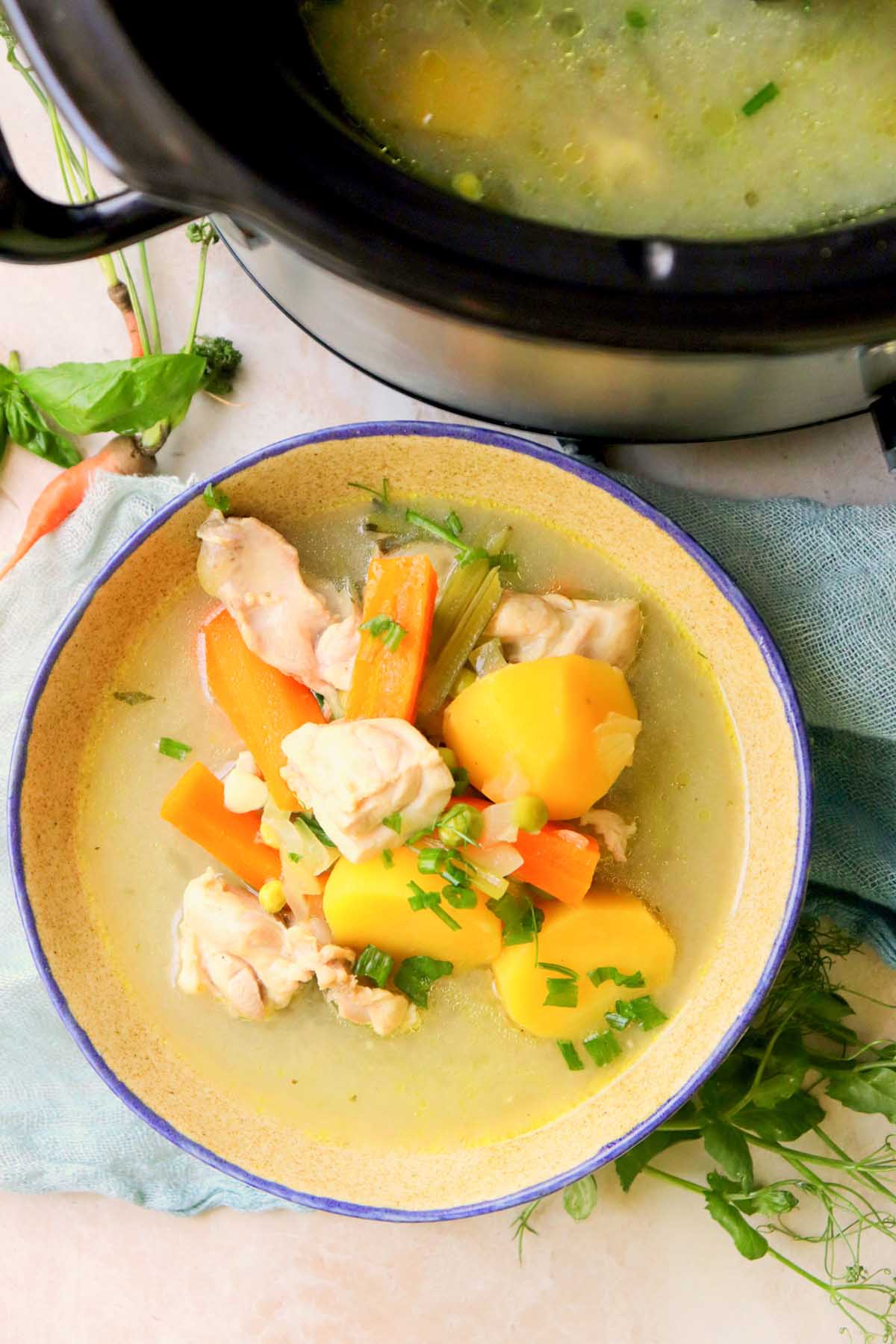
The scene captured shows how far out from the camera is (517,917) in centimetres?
135

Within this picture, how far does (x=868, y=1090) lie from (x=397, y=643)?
807mm

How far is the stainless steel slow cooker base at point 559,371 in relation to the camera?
86 centimetres

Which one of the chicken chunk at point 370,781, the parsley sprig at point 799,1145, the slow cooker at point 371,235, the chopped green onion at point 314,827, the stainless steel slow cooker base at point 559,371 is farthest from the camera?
the parsley sprig at point 799,1145

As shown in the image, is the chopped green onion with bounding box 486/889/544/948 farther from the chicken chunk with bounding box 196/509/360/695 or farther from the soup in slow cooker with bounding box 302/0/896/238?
the soup in slow cooker with bounding box 302/0/896/238

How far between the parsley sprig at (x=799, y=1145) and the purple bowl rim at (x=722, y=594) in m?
0.18

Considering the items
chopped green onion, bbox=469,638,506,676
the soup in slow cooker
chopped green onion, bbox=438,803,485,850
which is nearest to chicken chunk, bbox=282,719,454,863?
chopped green onion, bbox=438,803,485,850

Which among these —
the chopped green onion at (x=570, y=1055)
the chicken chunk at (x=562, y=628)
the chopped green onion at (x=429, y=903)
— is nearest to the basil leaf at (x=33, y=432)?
the chicken chunk at (x=562, y=628)

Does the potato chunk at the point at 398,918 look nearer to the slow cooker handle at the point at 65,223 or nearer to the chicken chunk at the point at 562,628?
the chicken chunk at the point at 562,628

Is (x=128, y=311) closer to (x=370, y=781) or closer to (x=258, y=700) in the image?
(x=258, y=700)

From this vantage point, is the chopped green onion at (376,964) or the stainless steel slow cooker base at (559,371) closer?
the stainless steel slow cooker base at (559,371)

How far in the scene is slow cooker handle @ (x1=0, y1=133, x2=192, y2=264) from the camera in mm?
868

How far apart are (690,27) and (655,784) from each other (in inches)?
30.8

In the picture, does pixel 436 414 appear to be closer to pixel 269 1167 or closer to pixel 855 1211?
pixel 269 1167

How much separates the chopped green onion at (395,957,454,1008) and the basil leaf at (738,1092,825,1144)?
0.43 meters
